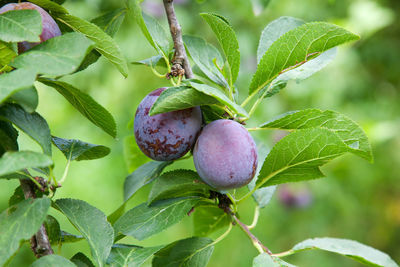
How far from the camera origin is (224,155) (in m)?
0.63

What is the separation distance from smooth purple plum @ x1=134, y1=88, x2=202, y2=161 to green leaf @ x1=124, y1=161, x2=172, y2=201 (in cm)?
11

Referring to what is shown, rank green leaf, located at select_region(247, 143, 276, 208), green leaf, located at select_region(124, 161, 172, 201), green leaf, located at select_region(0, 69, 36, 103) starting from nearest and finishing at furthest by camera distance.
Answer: green leaf, located at select_region(0, 69, 36, 103)
green leaf, located at select_region(124, 161, 172, 201)
green leaf, located at select_region(247, 143, 276, 208)

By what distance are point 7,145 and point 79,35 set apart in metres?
0.17

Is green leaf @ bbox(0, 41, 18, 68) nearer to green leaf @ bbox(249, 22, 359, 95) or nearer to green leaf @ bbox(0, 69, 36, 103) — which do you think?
green leaf @ bbox(0, 69, 36, 103)

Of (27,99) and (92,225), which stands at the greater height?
(27,99)

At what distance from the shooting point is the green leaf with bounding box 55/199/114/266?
575 mm

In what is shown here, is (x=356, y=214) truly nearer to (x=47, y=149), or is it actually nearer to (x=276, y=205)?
(x=276, y=205)

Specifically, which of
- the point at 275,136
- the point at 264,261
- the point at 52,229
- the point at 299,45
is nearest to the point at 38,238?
the point at 52,229

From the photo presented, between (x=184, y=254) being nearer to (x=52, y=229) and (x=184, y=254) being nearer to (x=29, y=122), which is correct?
(x=52, y=229)

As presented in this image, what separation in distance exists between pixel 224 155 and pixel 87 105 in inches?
8.5

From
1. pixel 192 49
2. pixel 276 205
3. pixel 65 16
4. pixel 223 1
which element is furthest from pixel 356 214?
pixel 65 16

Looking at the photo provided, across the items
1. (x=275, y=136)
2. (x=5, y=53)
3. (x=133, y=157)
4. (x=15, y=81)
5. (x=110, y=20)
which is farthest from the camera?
(x=275, y=136)

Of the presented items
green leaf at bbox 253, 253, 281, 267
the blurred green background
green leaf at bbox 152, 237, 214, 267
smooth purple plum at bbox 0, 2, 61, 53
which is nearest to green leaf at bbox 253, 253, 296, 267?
green leaf at bbox 253, 253, 281, 267

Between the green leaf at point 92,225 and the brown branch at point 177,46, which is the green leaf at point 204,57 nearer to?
the brown branch at point 177,46
